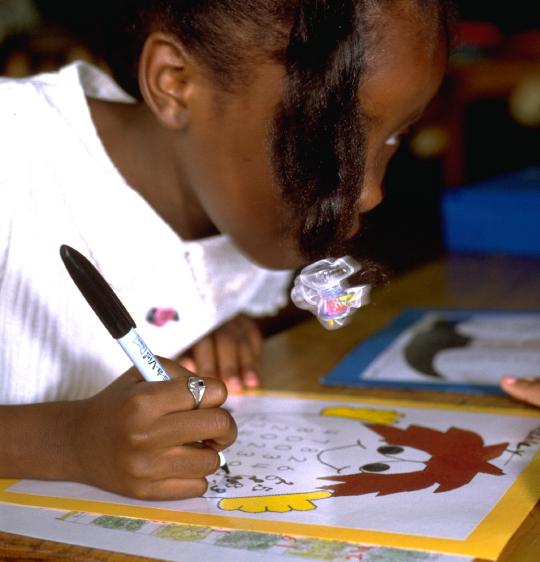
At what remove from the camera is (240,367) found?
2.68 feet

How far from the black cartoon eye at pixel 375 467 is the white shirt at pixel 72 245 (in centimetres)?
28

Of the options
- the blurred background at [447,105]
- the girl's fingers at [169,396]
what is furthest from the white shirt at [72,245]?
the girl's fingers at [169,396]

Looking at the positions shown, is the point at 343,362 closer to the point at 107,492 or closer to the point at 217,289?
the point at 217,289

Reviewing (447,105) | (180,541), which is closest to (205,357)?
(180,541)

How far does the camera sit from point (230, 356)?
0.83m

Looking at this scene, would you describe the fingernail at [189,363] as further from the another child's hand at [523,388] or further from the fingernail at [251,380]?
the another child's hand at [523,388]

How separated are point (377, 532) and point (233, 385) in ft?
1.01

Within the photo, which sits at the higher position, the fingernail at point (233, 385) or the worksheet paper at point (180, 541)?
the fingernail at point (233, 385)

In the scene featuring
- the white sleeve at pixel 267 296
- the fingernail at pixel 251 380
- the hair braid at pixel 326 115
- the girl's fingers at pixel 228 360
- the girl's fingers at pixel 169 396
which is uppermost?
the hair braid at pixel 326 115

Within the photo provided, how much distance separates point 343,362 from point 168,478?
1.01ft

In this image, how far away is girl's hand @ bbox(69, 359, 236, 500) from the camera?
0.55 metres

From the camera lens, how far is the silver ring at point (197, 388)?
56 cm

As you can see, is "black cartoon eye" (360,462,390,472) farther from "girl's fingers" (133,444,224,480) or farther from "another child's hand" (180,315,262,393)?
"another child's hand" (180,315,262,393)

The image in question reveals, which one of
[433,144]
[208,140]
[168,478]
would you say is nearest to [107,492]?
[168,478]
